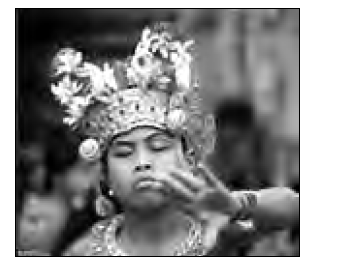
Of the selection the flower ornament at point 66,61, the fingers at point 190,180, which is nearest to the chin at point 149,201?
the fingers at point 190,180

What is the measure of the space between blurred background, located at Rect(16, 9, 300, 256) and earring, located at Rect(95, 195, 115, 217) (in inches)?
1.1

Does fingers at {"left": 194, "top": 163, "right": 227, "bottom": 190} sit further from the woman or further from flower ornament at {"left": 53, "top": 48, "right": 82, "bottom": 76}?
flower ornament at {"left": 53, "top": 48, "right": 82, "bottom": 76}

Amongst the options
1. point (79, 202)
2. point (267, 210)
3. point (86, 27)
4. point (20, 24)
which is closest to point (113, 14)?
point (86, 27)

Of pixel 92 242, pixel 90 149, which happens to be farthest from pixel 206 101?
pixel 92 242

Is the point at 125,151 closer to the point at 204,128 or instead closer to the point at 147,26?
the point at 204,128

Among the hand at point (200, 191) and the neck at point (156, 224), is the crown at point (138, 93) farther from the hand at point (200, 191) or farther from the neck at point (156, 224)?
the neck at point (156, 224)

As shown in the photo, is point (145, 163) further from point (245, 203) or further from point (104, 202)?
point (245, 203)

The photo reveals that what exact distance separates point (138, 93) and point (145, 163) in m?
0.28

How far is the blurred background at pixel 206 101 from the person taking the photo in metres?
2.75

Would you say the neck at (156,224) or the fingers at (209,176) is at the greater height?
the fingers at (209,176)

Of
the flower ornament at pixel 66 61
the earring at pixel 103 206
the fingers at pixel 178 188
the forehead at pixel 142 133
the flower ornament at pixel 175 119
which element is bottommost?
the earring at pixel 103 206

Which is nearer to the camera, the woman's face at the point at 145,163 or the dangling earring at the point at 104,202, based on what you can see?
the woman's face at the point at 145,163

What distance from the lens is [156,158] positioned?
103 inches

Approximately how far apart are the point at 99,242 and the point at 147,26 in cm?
90
